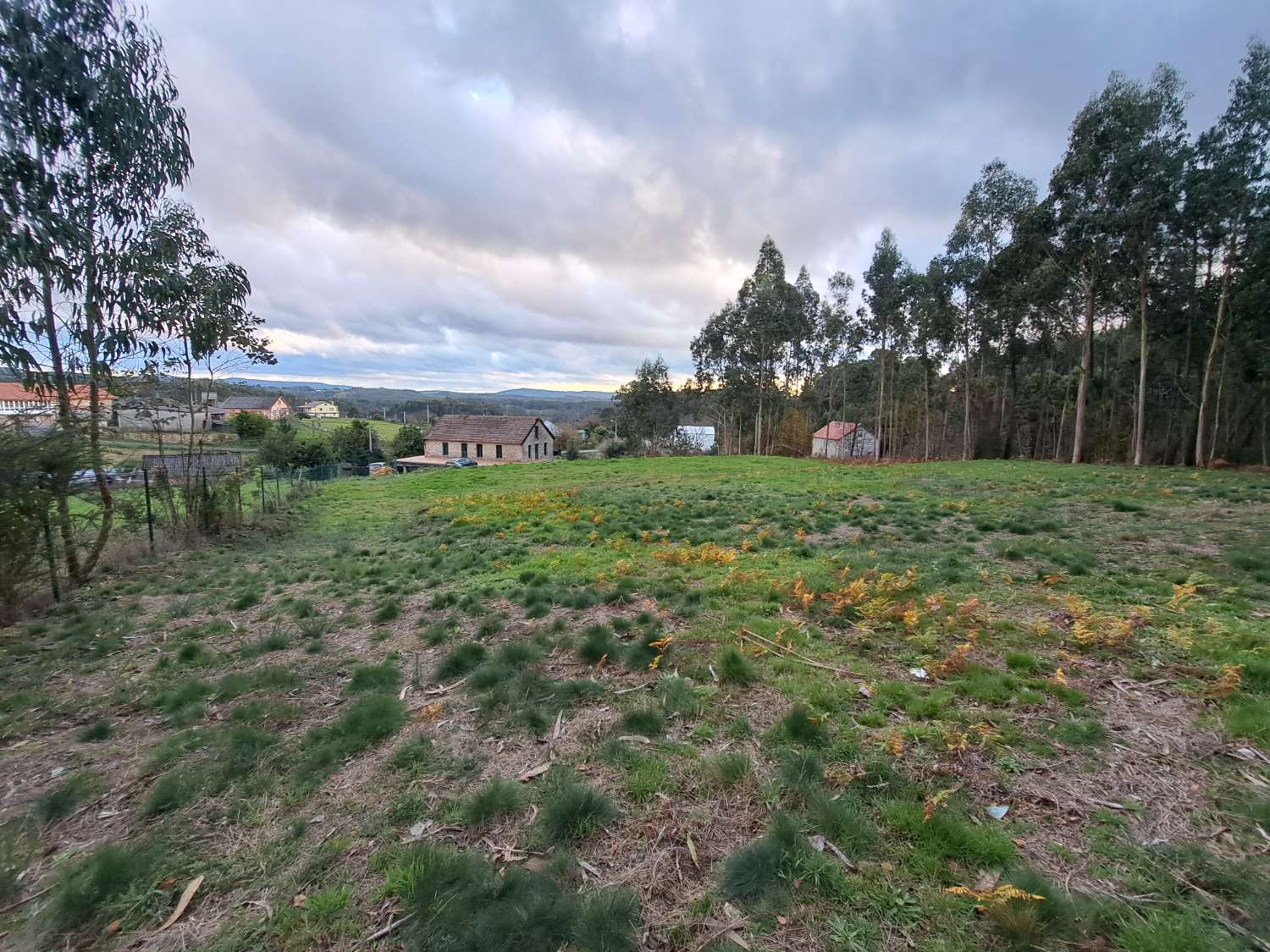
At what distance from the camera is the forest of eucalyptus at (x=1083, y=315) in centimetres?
1717

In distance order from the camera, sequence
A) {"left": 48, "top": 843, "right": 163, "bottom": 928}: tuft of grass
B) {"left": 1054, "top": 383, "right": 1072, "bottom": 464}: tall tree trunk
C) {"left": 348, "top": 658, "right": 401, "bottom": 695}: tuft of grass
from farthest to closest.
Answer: {"left": 1054, "top": 383, "right": 1072, "bottom": 464}: tall tree trunk < {"left": 348, "top": 658, "right": 401, "bottom": 695}: tuft of grass < {"left": 48, "top": 843, "right": 163, "bottom": 928}: tuft of grass

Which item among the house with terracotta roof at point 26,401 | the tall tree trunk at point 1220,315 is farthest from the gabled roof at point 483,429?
the tall tree trunk at point 1220,315

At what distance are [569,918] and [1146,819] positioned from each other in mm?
2422

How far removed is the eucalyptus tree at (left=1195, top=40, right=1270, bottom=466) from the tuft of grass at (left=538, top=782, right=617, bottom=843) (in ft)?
84.4

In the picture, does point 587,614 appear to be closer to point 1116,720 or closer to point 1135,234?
point 1116,720

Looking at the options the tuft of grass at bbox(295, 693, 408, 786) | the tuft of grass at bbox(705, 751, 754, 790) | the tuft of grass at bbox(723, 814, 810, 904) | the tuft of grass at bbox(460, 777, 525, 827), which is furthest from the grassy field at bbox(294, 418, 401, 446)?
the tuft of grass at bbox(723, 814, 810, 904)

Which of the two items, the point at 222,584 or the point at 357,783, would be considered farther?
the point at 222,584

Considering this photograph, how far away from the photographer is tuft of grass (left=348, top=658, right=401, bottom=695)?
3.82m

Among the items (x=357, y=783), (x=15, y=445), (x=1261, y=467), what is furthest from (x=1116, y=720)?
(x=1261, y=467)

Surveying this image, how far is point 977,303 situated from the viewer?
84.4 feet

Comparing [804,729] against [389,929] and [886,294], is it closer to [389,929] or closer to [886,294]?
[389,929]

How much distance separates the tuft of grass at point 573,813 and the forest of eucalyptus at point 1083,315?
25183 mm

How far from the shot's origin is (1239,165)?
16.3 metres

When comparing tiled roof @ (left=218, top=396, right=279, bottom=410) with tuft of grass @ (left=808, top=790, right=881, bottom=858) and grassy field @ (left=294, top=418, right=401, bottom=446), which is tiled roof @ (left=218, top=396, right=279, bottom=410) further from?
grassy field @ (left=294, top=418, right=401, bottom=446)
